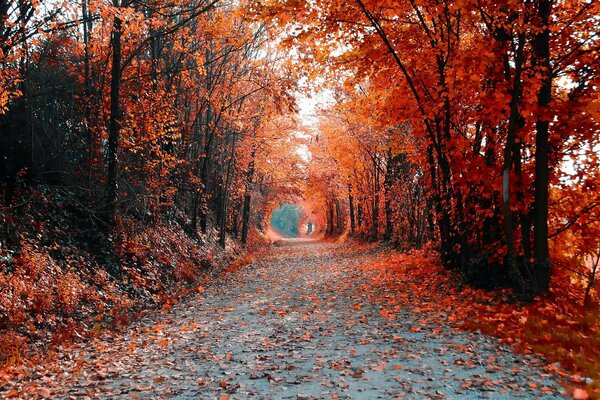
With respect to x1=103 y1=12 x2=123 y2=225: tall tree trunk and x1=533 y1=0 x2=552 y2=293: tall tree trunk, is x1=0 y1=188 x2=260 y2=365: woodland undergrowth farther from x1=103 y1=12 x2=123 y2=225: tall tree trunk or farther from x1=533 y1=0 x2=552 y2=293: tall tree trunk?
x1=533 y1=0 x2=552 y2=293: tall tree trunk

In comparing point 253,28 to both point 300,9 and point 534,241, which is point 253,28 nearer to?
point 300,9

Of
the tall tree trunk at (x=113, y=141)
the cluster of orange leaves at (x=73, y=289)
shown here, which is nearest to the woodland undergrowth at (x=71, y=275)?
the cluster of orange leaves at (x=73, y=289)

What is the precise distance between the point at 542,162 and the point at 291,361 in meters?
6.19

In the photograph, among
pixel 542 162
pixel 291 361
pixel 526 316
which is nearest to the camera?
pixel 291 361

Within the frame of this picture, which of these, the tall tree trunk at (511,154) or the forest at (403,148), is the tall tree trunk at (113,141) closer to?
the forest at (403,148)

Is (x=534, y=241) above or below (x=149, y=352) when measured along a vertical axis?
above

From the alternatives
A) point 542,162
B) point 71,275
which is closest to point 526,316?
point 542,162

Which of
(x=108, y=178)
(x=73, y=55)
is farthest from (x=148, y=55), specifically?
(x=108, y=178)

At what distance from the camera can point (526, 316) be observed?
25.9 feet

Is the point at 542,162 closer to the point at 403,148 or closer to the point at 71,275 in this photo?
the point at 403,148

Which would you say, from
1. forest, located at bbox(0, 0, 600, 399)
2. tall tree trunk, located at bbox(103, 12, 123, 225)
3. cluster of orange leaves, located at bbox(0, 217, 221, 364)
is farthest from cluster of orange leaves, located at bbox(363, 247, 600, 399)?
tall tree trunk, located at bbox(103, 12, 123, 225)

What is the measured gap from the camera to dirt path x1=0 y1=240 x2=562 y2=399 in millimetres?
5125

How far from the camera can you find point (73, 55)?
44.9 feet

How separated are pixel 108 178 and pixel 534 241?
10.1 m
